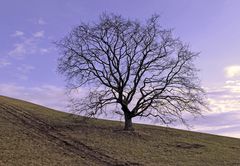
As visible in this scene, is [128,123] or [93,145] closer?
[93,145]

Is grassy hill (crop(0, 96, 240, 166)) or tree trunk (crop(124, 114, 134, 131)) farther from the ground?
tree trunk (crop(124, 114, 134, 131))

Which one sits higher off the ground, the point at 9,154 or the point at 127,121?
the point at 127,121

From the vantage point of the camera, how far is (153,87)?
134 feet

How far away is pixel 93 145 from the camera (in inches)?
1268

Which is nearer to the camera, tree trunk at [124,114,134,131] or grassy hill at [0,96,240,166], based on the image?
grassy hill at [0,96,240,166]

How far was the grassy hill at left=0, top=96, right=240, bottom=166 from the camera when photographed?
27328 millimetres

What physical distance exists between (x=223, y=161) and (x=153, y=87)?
10.7m

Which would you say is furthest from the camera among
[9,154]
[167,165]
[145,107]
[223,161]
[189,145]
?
[145,107]

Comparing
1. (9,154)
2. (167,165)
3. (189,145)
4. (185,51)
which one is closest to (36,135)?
(9,154)

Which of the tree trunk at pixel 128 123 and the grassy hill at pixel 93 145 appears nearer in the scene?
the grassy hill at pixel 93 145

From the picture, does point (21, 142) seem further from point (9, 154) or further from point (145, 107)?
point (145, 107)

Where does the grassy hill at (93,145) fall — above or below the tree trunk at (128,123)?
below

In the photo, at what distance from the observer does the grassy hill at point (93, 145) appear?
27328 mm

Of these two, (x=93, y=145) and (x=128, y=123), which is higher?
(x=128, y=123)
